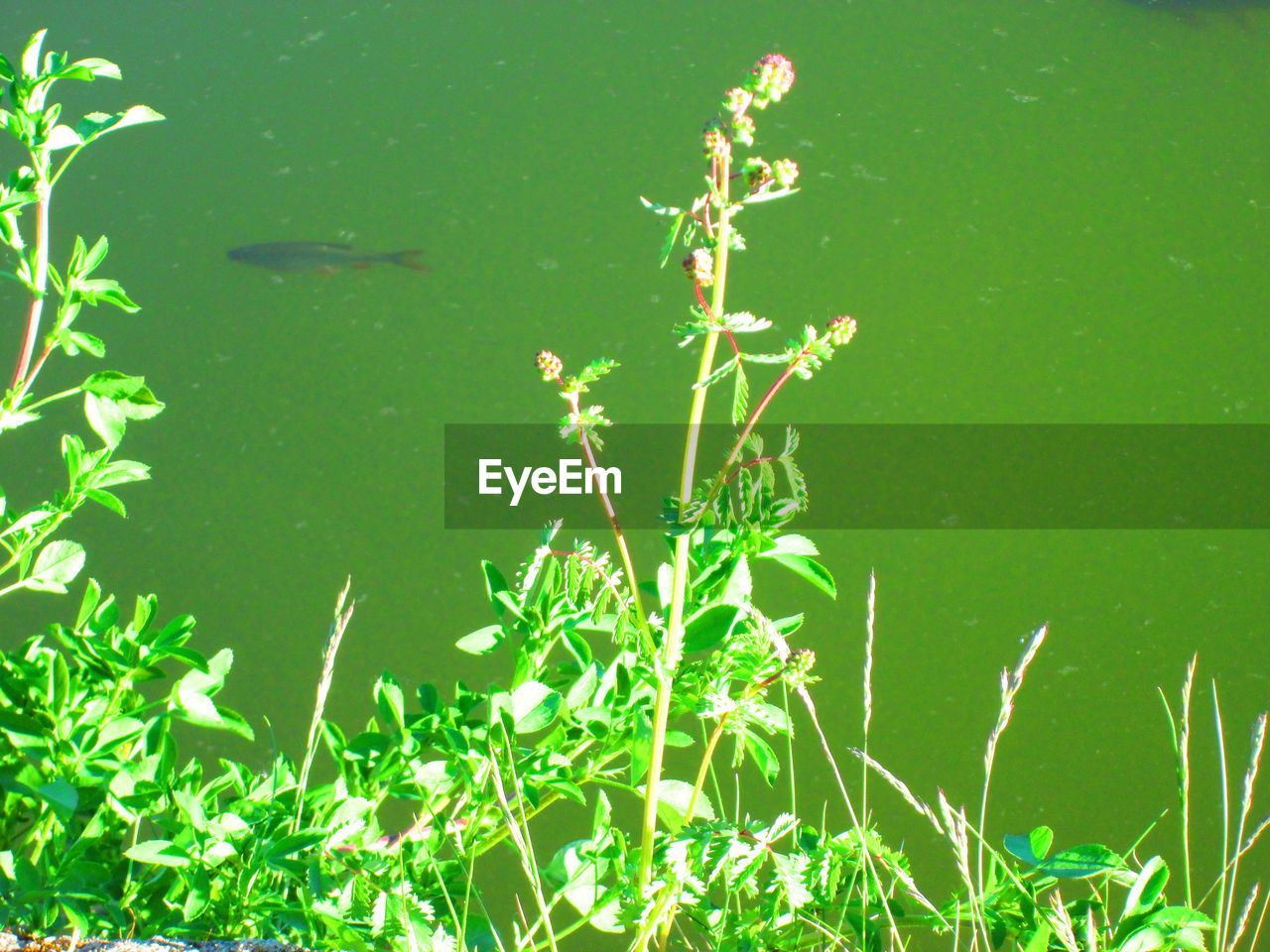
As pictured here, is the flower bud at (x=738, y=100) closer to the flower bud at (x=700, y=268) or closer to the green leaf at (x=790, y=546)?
the flower bud at (x=700, y=268)

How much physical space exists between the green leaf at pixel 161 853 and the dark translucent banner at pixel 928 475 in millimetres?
1257

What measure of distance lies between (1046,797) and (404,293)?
161 centimetres

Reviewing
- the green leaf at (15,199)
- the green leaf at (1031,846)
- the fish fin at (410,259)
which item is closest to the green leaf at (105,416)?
the green leaf at (15,199)

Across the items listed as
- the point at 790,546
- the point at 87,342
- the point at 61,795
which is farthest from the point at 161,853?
the point at 790,546

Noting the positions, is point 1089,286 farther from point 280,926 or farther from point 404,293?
point 280,926

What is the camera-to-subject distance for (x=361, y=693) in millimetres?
1827

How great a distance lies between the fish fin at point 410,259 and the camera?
2518 mm

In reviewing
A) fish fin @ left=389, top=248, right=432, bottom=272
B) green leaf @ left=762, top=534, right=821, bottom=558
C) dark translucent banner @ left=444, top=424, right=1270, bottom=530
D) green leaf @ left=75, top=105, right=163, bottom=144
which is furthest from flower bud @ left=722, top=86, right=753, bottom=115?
fish fin @ left=389, top=248, right=432, bottom=272

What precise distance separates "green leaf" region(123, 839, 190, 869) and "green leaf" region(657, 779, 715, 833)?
0.35m

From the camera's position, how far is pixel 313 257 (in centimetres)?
252

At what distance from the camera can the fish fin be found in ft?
8.26

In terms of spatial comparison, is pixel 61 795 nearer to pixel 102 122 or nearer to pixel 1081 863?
pixel 102 122

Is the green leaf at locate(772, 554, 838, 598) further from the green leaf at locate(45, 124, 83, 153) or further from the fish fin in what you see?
the fish fin

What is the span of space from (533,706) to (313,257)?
190 cm
